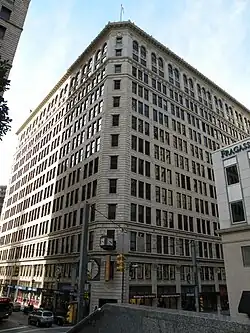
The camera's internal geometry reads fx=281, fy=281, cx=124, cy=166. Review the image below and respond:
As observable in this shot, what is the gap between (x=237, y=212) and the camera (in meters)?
25.2

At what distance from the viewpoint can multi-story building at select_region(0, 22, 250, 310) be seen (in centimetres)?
3938

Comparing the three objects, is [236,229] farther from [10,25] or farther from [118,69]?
[118,69]

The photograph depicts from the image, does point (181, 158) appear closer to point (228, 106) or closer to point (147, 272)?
point (147, 272)

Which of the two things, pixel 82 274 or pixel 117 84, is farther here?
pixel 117 84

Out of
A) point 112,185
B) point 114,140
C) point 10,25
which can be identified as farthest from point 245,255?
point 10,25

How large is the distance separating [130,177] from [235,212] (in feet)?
61.0

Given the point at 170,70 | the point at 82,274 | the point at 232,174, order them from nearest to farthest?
1. the point at 82,274
2. the point at 232,174
3. the point at 170,70

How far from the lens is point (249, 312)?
4785 mm

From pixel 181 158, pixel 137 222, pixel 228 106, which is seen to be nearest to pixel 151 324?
pixel 137 222

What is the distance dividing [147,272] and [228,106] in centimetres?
5123

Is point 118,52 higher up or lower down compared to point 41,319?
higher up

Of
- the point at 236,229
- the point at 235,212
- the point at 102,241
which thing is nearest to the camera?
the point at 236,229

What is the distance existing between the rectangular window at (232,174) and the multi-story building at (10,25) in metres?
25.3

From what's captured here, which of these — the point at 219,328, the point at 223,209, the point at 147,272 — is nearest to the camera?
the point at 219,328
